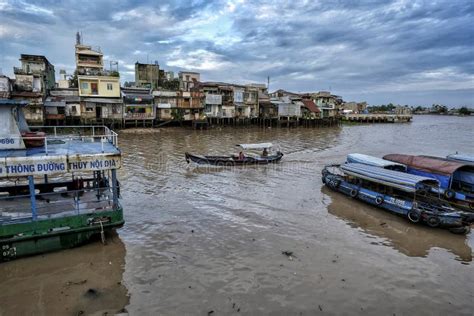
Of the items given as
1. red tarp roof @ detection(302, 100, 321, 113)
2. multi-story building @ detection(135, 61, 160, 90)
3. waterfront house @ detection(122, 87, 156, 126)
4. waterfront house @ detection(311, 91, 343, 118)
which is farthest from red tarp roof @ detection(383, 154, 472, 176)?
→ waterfront house @ detection(311, 91, 343, 118)

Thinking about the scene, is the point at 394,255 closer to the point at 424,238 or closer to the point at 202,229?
the point at 424,238

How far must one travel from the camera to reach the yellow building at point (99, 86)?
4662 cm

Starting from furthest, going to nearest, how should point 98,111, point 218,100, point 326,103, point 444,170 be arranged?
point 326,103, point 218,100, point 98,111, point 444,170

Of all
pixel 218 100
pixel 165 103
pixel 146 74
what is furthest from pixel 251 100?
pixel 146 74

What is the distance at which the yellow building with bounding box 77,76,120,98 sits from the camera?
1836 inches

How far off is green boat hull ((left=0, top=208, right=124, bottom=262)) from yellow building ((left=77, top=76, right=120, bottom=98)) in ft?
139

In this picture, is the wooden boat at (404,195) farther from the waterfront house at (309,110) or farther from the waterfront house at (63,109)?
the waterfront house at (309,110)

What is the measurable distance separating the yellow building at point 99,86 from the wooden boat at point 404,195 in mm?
41287

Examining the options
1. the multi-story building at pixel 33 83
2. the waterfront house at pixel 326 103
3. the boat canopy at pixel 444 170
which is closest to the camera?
the boat canopy at pixel 444 170

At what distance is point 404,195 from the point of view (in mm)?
15320

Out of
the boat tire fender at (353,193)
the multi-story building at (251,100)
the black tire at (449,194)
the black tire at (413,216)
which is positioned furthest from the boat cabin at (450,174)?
the multi-story building at (251,100)

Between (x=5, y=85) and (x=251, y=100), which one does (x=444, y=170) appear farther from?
(x=251, y=100)

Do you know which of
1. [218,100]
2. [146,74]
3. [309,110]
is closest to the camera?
[218,100]

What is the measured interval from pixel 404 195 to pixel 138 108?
146 ft
